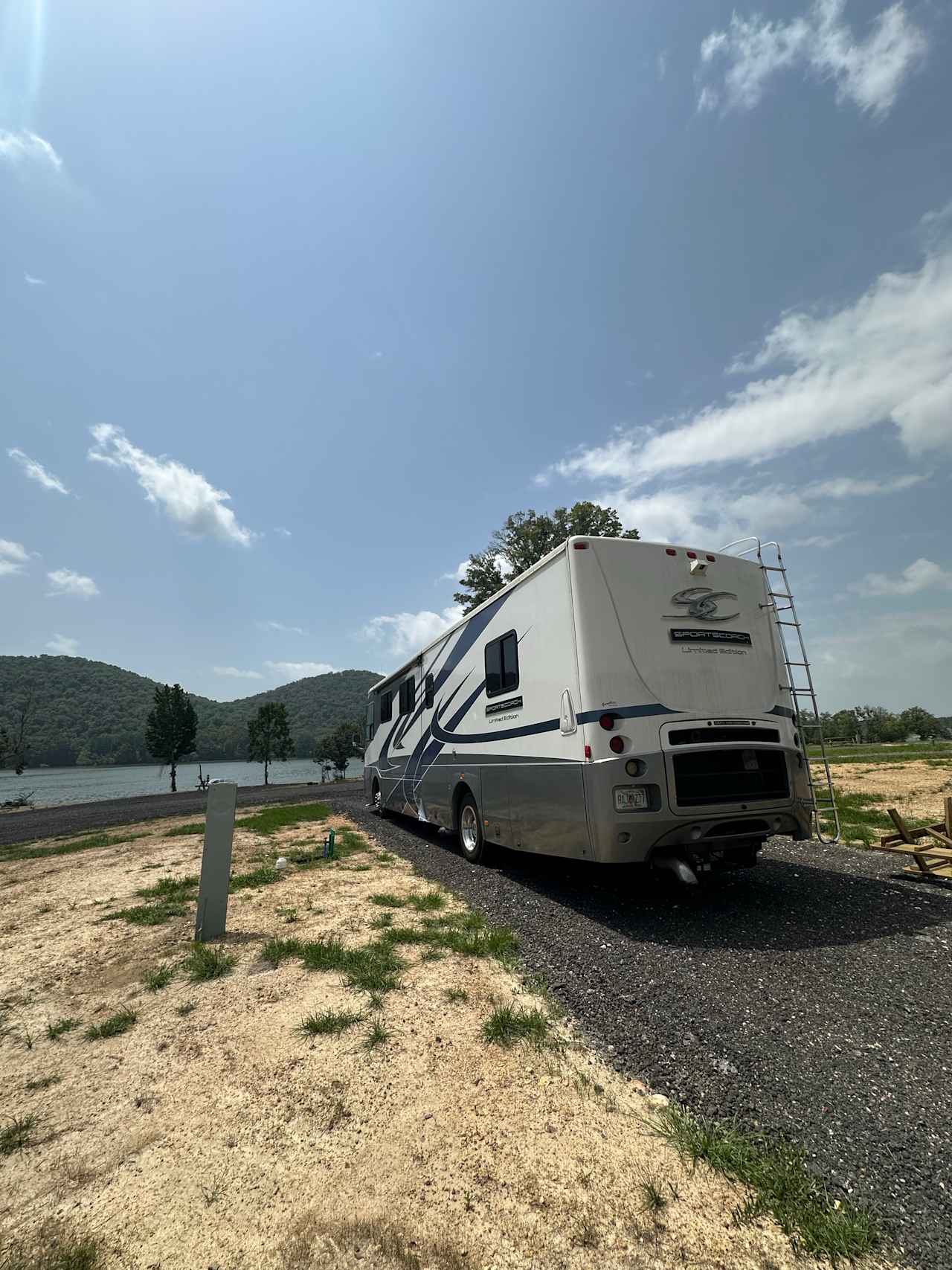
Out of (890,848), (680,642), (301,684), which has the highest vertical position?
(301,684)

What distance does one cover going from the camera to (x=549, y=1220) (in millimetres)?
1939

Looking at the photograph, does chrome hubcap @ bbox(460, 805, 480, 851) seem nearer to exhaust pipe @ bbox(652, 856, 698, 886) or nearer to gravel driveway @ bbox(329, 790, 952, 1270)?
gravel driveway @ bbox(329, 790, 952, 1270)

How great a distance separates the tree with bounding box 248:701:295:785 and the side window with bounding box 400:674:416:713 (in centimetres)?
4920

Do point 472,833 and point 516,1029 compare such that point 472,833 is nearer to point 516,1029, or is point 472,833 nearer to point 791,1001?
point 516,1029

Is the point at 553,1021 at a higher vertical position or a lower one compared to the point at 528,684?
lower

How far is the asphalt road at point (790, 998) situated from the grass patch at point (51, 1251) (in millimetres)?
2460

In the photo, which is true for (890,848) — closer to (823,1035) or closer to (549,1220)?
(823,1035)

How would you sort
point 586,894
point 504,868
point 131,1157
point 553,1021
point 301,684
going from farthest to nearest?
point 301,684 → point 504,868 → point 586,894 → point 553,1021 → point 131,1157

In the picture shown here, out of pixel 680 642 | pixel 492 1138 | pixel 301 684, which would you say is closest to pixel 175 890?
pixel 492 1138

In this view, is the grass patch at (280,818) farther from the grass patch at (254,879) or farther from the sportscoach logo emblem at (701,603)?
the sportscoach logo emblem at (701,603)

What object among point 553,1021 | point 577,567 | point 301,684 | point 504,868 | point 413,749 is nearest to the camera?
point 553,1021

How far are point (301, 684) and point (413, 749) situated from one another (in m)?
127

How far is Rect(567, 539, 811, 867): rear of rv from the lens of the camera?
495 centimetres

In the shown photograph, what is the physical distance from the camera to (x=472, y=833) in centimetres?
812
